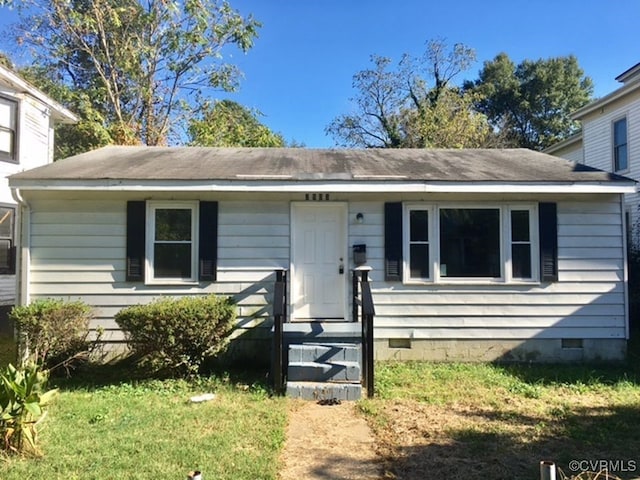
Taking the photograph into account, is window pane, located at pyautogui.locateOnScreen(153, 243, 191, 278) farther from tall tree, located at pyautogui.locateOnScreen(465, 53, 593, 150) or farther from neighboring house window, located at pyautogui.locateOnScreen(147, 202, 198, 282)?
tall tree, located at pyautogui.locateOnScreen(465, 53, 593, 150)

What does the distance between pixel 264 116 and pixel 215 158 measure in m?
12.1

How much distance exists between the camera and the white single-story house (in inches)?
264

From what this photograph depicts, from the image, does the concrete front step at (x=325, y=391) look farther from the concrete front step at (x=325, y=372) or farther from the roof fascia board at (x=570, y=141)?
the roof fascia board at (x=570, y=141)

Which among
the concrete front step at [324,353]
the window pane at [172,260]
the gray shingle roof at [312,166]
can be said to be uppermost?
the gray shingle roof at [312,166]

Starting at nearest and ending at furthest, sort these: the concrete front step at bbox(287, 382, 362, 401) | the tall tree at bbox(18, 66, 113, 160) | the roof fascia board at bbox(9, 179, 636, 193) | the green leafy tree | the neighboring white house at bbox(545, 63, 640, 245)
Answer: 1. the concrete front step at bbox(287, 382, 362, 401)
2. the roof fascia board at bbox(9, 179, 636, 193)
3. the neighboring white house at bbox(545, 63, 640, 245)
4. the tall tree at bbox(18, 66, 113, 160)
5. the green leafy tree

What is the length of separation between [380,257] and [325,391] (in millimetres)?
2344

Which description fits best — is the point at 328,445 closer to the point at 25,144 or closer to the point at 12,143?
the point at 12,143

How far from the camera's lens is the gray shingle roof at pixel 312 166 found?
21.4 ft

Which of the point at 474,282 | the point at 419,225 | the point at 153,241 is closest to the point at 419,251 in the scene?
the point at 419,225

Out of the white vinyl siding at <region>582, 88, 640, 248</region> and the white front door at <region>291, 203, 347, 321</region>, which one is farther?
the white vinyl siding at <region>582, 88, 640, 248</region>

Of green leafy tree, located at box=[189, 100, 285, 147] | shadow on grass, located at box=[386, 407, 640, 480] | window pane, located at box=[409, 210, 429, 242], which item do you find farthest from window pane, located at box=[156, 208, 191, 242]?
green leafy tree, located at box=[189, 100, 285, 147]

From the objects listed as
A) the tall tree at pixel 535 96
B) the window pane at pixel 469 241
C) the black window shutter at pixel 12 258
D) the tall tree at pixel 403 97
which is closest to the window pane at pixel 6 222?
the black window shutter at pixel 12 258

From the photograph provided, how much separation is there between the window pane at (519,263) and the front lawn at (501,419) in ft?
4.58

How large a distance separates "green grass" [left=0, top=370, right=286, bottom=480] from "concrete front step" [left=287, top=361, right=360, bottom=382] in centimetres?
43
